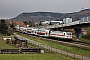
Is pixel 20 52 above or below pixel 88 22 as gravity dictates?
below

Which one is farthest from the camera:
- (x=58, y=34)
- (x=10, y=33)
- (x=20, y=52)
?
(x=10, y=33)

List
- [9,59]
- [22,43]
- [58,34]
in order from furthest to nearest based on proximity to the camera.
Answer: [58,34] → [22,43] → [9,59]

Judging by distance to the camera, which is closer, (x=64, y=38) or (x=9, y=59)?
(x=9, y=59)

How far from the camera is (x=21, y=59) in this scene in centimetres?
2822

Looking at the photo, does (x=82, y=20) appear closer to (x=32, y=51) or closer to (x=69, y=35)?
(x=69, y=35)

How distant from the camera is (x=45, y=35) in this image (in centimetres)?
8094

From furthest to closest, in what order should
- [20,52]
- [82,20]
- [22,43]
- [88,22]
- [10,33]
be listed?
[10,33] → [82,20] → [88,22] → [22,43] → [20,52]

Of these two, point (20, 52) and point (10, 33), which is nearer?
point (20, 52)

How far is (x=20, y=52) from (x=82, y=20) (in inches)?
1154

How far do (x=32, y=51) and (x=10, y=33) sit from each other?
174ft

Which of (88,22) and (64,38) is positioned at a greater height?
(88,22)

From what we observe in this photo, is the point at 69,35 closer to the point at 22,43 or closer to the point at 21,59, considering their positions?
the point at 22,43

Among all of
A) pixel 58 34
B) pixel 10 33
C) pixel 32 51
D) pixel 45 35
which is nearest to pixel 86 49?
pixel 32 51

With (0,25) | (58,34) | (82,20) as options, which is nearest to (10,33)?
(0,25)
